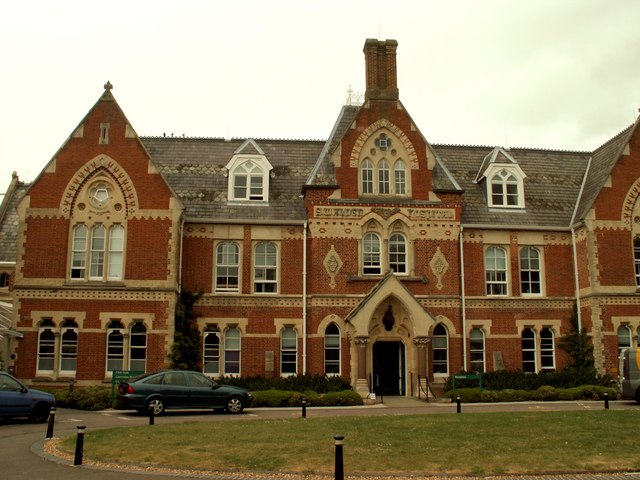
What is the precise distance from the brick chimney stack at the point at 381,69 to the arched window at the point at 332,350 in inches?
455

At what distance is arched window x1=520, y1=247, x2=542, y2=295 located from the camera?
3581cm

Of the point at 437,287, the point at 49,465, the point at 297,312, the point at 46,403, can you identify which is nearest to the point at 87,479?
the point at 49,465

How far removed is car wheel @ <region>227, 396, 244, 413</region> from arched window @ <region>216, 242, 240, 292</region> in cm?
948

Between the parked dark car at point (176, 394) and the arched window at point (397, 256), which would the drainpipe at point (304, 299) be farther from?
the parked dark car at point (176, 394)

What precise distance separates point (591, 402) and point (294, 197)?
643 inches

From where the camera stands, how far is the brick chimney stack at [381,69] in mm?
36094

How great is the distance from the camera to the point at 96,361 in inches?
1228

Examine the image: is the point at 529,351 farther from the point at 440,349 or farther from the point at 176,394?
the point at 176,394

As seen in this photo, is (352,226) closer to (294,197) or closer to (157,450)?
(294,197)

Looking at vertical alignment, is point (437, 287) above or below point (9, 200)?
below

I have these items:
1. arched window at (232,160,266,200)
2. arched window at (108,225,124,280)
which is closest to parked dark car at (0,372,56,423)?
arched window at (108,225,124,280)

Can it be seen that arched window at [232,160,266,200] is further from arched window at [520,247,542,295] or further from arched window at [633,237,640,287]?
arched window at [633,237,640,287]

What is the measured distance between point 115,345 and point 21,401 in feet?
31.0

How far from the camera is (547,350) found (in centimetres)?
3528
